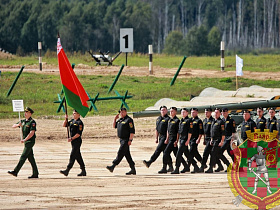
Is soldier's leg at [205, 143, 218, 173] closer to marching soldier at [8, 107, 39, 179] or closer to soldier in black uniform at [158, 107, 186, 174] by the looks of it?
soldier in black uniform at [158, 107, 186, 174]

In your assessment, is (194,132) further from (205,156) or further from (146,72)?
(146,72)

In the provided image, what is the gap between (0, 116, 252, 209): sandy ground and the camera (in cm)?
1205

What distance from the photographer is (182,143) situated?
1584 centimetres

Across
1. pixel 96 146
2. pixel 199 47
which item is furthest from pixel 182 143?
pixel 199 47

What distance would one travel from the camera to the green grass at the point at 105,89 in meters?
27.2

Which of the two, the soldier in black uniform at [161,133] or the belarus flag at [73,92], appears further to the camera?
the soldier in black uniform at [161,133]

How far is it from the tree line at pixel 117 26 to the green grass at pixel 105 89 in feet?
78.5

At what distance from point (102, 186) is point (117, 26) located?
2075 inches

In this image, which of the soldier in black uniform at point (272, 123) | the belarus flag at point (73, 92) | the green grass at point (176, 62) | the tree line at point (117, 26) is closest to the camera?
the belarus flag at point (73, 92)

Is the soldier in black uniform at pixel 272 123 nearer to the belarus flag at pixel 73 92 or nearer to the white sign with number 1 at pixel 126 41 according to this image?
the belarus flag at pixel 73 92

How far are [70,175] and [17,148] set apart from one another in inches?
192

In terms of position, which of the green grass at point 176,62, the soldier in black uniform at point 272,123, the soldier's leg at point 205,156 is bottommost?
the soldier's leg at point 205,156

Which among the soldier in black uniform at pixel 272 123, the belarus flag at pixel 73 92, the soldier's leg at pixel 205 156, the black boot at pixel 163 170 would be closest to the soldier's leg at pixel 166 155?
the black boot at pixel 163 170

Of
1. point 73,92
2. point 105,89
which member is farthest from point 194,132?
point 105,89
